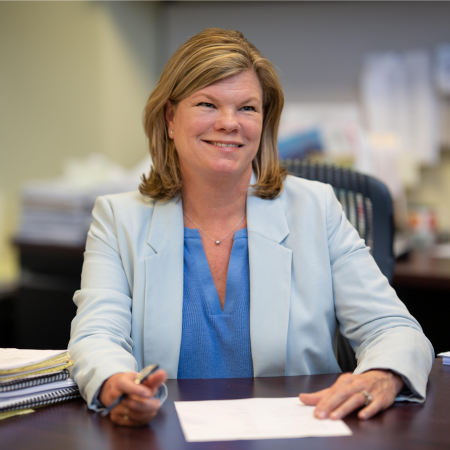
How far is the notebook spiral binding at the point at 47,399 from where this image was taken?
0.99 meters

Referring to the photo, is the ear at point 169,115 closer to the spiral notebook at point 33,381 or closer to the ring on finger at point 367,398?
the spiral notebook at point 33,381

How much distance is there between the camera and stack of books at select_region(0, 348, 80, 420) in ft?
3.22

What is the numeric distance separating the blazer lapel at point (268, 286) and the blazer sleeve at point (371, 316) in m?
0.12

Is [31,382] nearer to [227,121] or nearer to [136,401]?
[136,401]

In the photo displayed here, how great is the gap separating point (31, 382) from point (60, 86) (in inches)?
108

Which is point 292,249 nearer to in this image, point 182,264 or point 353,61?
point 182,264

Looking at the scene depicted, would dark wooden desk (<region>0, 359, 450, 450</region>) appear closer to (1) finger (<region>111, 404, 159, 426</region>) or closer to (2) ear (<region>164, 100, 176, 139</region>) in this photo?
(1) finger (<region>111, 404, 159, 426</region>)

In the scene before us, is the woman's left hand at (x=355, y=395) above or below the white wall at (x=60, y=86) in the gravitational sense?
below

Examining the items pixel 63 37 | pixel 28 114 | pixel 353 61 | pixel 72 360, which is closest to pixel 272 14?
pixel 353 61

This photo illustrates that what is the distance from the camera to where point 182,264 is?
1.41 meters

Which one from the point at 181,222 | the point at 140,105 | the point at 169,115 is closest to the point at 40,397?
the point at 181,222

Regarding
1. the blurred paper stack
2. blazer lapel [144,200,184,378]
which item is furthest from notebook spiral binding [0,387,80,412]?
the blurred paper stack

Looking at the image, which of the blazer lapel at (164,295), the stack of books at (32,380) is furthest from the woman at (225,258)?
the stack of books at (32,380)

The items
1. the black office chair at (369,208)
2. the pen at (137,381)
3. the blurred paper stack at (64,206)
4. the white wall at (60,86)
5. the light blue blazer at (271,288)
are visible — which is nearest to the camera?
the pen at (137,381)
